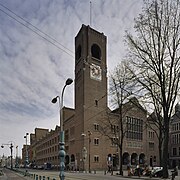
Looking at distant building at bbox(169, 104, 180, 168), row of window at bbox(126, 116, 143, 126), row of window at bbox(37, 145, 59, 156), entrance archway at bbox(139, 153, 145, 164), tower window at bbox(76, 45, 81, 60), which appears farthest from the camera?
row of window at bbox(37, 145, 59, 156)

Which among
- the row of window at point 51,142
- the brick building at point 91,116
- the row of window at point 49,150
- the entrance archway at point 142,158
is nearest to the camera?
the brick building at point 91,116

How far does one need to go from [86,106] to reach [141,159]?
29.1 meters

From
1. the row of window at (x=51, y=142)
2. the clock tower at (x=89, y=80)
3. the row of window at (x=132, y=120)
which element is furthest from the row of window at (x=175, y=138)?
the row of window at (x=51, y=142)

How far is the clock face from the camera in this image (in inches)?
3140

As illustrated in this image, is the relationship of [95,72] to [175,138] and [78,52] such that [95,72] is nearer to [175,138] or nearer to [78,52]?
[78,52]

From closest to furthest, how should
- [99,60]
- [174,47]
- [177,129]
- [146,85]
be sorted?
[174,47], [146,85], [99,60], [177,129]

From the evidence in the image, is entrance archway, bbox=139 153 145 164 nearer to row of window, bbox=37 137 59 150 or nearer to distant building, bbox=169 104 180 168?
distant building, bbox=169 104 180 168

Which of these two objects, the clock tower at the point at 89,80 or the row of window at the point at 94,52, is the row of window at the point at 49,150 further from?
the row of window at the point at 94,52

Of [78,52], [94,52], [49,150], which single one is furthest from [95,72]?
[49,150]

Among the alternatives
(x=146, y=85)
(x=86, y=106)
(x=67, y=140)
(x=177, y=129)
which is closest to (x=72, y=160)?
(x=67, y=140)

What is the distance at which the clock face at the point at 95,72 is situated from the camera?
79.7 m

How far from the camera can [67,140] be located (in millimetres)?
88625

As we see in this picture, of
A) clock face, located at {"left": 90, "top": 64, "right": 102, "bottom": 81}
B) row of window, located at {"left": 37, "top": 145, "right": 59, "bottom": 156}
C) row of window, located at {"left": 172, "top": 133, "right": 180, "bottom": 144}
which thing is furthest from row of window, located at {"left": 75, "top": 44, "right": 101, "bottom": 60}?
row of window, located at {"left": 172, "top": 133, "right": 180, "bottom": 144}

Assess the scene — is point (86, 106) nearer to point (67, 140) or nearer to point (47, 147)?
point (67, 140)
